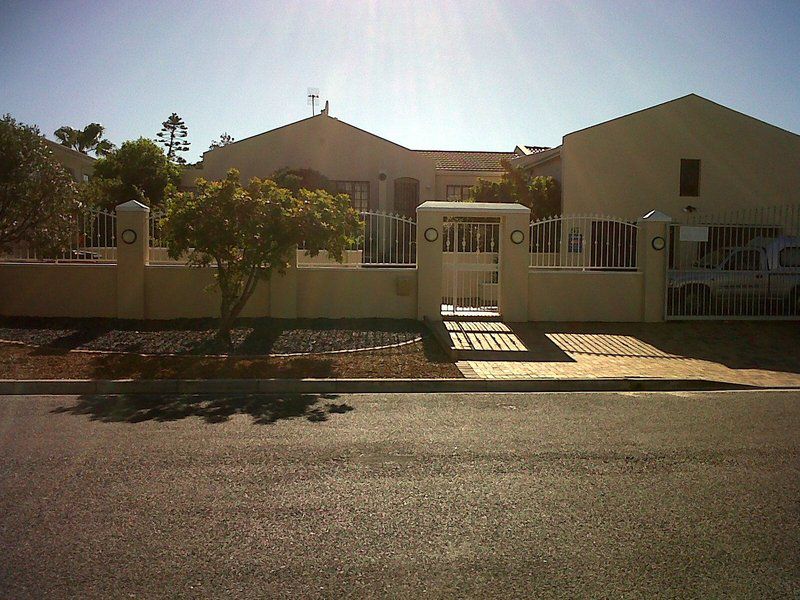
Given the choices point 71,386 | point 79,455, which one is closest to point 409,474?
point 79,455

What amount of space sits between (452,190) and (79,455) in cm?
2597

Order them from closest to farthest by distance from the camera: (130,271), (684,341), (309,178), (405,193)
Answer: (684,341), (130,271), (309,178), (405,193)

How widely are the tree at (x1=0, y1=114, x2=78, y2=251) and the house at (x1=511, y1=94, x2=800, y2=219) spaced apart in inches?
623

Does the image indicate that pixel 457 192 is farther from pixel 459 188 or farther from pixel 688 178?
pixel 688 178

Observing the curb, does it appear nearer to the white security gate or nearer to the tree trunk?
the tree trunk

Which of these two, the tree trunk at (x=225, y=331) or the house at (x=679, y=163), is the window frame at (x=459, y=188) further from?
the tree trunk at (x=225, y=331)

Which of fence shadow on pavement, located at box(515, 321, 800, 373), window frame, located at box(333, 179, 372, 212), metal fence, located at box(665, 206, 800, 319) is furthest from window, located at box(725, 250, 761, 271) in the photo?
window frame, located at box(333, 179, 372, 212)

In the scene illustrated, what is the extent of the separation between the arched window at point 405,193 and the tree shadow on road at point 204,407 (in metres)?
20.8

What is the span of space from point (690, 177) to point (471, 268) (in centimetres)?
1323

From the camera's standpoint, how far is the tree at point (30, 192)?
13352mm

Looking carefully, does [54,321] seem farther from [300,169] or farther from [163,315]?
[300,169]

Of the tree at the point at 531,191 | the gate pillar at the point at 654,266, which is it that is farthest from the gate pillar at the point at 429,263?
the tree at the point at 531,191

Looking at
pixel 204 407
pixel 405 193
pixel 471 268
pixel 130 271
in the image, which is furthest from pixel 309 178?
pixel 204 407

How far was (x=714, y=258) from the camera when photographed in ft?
54.0
